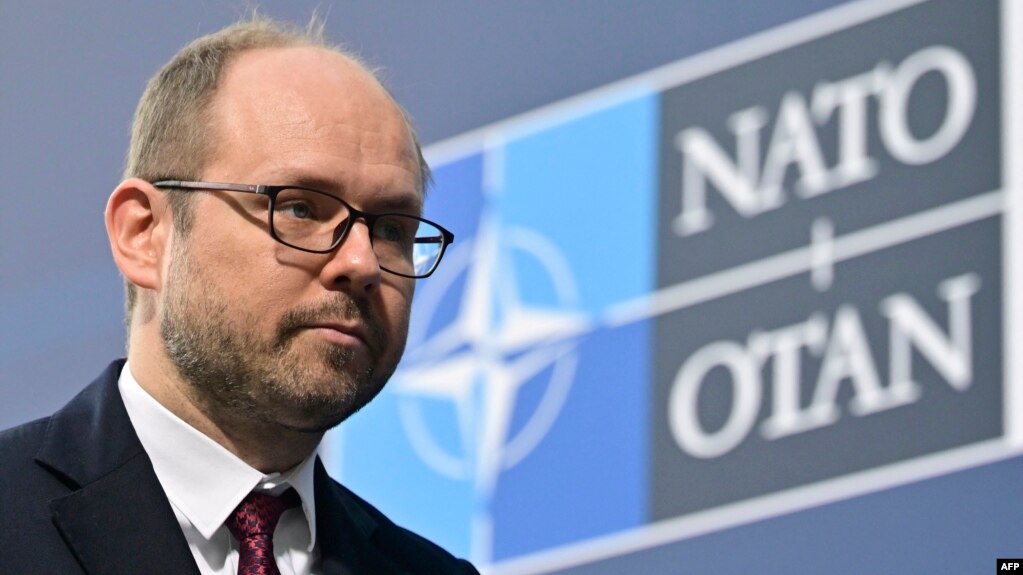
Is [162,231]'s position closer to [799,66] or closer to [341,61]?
[341,61]

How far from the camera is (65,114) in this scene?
3832 millimetres

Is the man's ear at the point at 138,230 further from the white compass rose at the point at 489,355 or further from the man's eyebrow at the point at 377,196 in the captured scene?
the white compass rose at the point at 489,355

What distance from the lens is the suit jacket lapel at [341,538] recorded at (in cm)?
160

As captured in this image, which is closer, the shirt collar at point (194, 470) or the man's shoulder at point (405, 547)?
the shirt collar at point (194, 470)

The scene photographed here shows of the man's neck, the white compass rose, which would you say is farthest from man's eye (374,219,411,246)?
the white compass rose

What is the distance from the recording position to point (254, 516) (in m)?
1.52

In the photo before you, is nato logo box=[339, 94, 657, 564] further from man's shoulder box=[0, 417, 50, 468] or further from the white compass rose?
man's shoulder box=[0, 417, 50, 468]

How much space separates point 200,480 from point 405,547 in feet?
1.04

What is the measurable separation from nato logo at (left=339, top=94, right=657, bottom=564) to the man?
1382mm

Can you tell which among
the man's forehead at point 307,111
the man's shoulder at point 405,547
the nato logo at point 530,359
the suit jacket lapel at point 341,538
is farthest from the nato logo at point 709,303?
the man's forehead at point 307,111

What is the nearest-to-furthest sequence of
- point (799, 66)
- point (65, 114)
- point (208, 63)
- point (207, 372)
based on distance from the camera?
1. point (207, 372)
2. point (208, 63)
3. point (799, 66)
4. point (65, 114)

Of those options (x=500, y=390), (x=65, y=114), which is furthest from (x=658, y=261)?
(x=65, y=114)

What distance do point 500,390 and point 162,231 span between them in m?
1.62

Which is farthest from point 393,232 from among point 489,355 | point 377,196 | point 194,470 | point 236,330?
point 489,355
